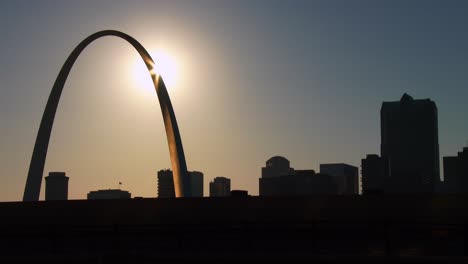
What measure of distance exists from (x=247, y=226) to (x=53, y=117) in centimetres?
6136

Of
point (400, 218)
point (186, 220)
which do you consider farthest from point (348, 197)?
point (186, 220)

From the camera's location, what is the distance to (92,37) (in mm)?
80500

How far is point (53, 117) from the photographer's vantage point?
8112cm

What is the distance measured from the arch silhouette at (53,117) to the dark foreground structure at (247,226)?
42205mm

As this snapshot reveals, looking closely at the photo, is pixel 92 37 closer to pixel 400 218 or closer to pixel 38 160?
pixel 38 160

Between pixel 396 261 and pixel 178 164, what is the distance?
58623 mm

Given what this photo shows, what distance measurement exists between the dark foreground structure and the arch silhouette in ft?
138

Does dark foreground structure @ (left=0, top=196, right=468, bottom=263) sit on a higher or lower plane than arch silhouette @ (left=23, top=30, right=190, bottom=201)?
lower

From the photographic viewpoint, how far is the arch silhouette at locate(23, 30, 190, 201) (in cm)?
7419

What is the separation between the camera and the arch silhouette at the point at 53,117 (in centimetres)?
7419

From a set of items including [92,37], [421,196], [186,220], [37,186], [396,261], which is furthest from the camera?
[92,37]

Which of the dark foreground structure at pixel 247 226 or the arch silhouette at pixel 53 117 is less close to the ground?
the arch silhouette at pixel 53 117

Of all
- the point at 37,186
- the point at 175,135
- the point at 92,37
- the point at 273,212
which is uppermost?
the point at 92,37

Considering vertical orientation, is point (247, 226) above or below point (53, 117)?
below
